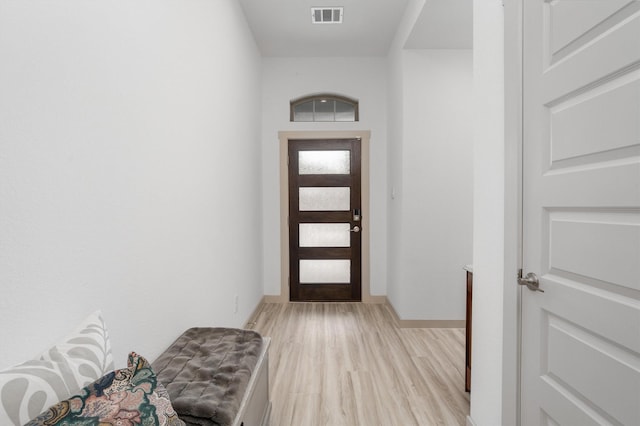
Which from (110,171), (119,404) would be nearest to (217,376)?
(119,404)

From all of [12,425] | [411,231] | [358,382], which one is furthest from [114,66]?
[411,231]

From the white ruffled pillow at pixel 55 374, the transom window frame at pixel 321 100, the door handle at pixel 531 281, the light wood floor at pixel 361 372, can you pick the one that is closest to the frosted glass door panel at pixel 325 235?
the light wood floor at pixel 361 372

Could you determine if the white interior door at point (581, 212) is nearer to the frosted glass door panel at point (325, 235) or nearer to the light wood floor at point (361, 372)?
the light wood floor at point (361, 372)

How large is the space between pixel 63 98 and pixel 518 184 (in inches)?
62.4

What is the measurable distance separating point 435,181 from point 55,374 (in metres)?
3.31

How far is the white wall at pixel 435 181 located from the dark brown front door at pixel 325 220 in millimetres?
979

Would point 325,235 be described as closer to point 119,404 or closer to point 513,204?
point 513,204

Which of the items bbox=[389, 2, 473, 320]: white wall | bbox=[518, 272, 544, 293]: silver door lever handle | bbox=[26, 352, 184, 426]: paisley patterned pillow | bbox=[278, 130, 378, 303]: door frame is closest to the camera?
bbox=[26, 352, 184, 426]: paisley patterned pillow

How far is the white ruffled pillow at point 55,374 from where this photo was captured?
0.73m

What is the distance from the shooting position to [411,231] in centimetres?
354

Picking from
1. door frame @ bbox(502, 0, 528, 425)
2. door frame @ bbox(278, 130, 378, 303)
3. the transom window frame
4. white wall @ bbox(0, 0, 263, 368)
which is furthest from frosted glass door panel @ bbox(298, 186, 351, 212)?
door frame @ bbox(502, 0, 528, 425)

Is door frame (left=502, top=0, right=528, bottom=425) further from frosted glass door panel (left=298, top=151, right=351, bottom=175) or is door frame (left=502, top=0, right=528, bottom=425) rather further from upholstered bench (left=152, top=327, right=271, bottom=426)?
frosted glass door panel (left=298, top=151, right=351, bottom=175)

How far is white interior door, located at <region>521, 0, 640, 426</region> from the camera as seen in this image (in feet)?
2.98

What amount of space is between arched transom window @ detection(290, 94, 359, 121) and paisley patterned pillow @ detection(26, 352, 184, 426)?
3.97 metres
